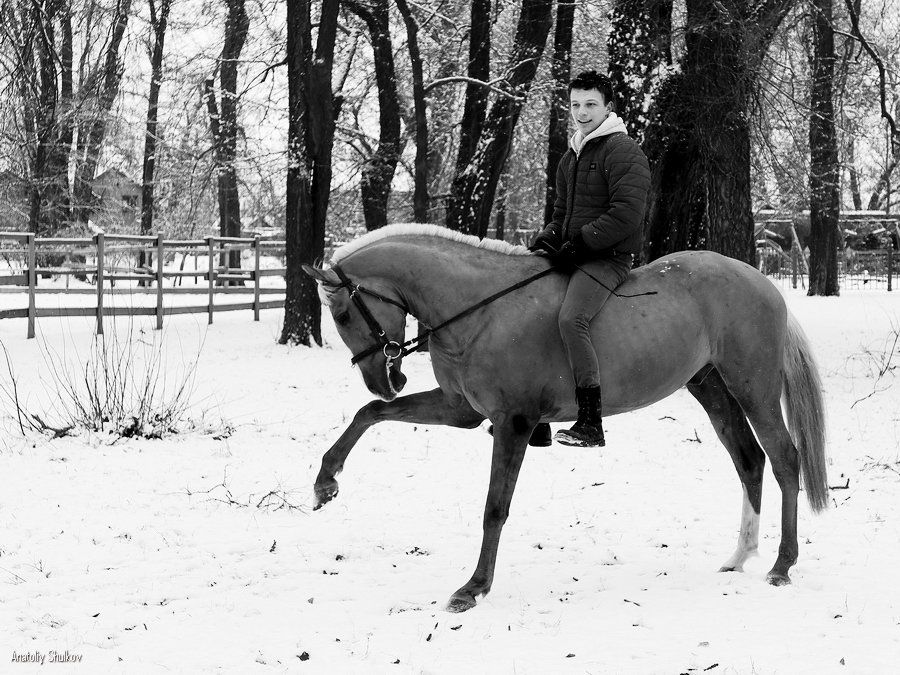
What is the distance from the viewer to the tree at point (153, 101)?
13.4m

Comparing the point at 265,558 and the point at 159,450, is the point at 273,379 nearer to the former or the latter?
the point at 159,450

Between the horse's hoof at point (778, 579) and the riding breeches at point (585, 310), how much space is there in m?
1.46

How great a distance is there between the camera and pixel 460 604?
4.77 meters

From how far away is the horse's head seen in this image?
4.90 meters

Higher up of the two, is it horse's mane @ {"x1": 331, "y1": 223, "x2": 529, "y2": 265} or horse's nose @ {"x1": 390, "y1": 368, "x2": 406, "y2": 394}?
horse's mane @ {"x1": 331, "y1": 223, "x2": 529, "y2": 265}

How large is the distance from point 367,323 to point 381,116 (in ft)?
53.1

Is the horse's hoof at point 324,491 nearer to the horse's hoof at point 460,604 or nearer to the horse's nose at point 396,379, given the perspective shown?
the horse's nose at point 396,379

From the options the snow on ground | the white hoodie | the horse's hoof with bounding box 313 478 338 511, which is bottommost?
the snow on ground

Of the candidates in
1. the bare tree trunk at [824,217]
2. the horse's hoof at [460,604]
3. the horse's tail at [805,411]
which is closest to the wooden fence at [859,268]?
the bare tree trunk at [824,217]

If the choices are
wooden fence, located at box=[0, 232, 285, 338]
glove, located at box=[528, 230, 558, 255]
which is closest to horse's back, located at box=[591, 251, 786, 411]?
glove, located at box=[528, 230, 558, 255]

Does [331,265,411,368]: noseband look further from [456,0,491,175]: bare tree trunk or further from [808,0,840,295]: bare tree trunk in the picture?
[808,0,840,295]: bare tree trunk

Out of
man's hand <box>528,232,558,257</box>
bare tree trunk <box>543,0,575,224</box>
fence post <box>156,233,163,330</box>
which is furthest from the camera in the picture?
fence post <box>156,233,163,330</box>

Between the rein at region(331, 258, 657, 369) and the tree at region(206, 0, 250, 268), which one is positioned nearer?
the rein at region(331, 258, 657, 369)

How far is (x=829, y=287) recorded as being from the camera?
28.9 metres
